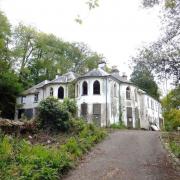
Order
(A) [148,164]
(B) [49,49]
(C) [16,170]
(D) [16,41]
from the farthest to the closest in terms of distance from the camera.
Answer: (B) [49,49] → (D) [16,41] → (A) [148,164] → (C) [16,170]

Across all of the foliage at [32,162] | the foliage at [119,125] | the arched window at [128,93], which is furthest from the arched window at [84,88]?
the foliage at [32,162]

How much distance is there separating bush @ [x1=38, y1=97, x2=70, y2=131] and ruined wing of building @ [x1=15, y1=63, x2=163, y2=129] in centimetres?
1377

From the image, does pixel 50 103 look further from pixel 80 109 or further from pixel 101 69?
pixel 101 69

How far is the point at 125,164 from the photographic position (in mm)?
14398

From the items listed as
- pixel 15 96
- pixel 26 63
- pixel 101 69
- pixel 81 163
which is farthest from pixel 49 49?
pixel 81 163

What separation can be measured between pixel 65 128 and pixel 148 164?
32.7 ft

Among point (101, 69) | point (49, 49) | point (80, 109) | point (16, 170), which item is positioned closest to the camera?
point (16, 170)

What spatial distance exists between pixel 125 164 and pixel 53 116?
32.7 ft

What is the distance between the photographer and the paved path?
40.1 feet

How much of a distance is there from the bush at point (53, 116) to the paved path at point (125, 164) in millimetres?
4000

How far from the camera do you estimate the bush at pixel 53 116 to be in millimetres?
23078

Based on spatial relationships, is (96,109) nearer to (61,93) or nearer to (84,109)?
(84,109)

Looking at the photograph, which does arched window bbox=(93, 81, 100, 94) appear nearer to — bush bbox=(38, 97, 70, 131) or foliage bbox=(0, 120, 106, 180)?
bush bbox=(38, 97, 70, 131)

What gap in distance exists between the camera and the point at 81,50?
2468 inches
